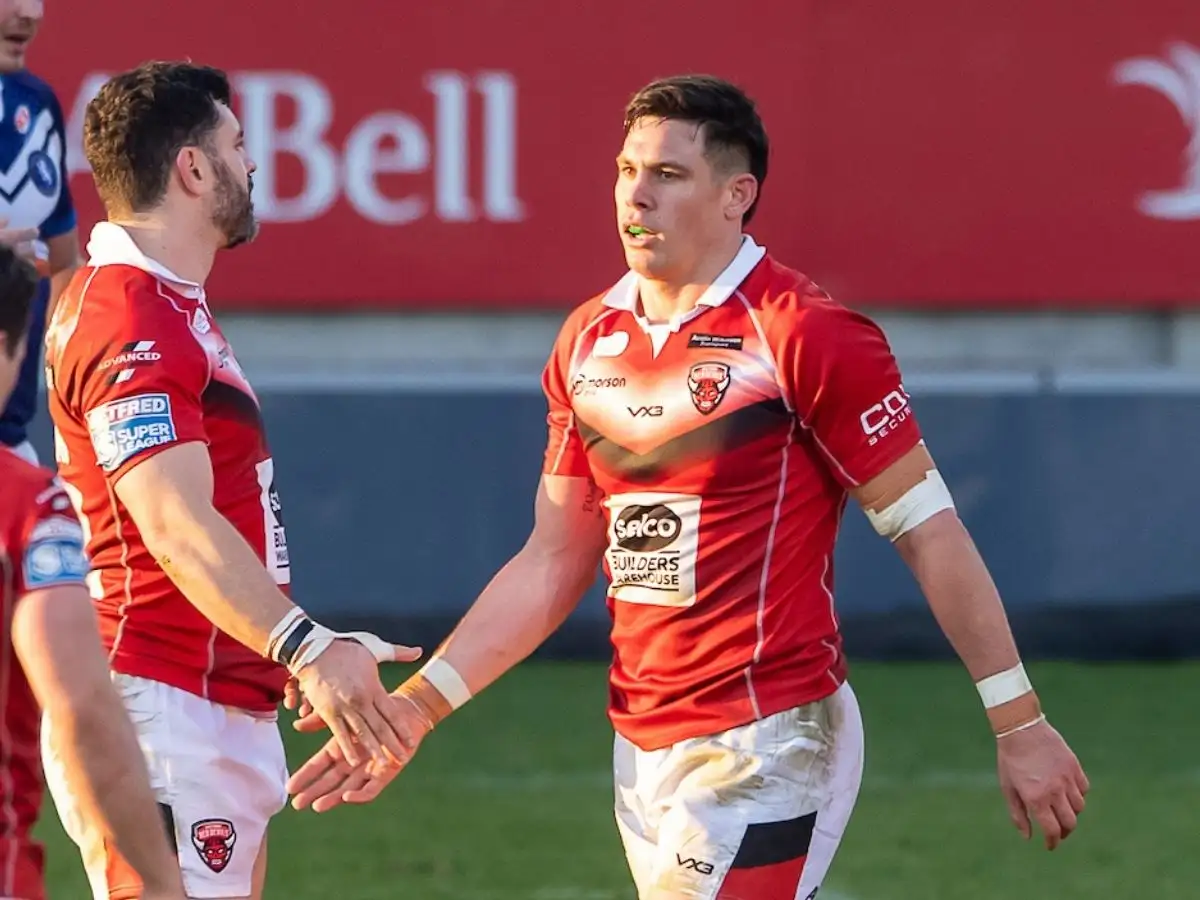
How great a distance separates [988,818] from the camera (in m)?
7.84

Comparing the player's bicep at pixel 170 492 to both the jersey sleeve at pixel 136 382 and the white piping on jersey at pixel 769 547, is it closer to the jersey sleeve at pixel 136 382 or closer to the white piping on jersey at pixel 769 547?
the jersey sleeve at pixel 136 382

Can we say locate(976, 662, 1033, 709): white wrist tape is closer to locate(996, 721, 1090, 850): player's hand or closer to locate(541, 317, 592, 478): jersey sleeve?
locate(996, 721, 1090, 850): player's hand

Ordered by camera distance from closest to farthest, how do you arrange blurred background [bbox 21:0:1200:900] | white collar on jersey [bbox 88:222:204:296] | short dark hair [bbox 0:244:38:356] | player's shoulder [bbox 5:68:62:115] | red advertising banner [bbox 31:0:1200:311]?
1. short dark hair [bbox 0:244:38:356]
2. white collar on jersey [bbox 88:222:204:296]
3. player's shoulder [bbox 5:68:62:115]
4. blurred background [bbox 21:0:1200:900]
5. red advertising banner [bbox 31:0:1200:311]

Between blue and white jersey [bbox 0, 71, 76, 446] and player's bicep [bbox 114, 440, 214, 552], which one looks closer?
player's bicep [bbox 114, 440, 214, 552]

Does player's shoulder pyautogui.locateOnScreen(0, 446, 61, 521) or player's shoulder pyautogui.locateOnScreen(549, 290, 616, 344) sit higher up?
player's shoulder pyautogui.locateOnScreen(0, 446, 61, 521)

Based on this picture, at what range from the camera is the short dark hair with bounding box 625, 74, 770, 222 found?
4551mm

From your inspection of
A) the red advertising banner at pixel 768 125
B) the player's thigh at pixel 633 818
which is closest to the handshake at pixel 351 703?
the player's thigh at pixel 633 818

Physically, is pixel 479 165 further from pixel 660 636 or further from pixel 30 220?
pixel 660 636

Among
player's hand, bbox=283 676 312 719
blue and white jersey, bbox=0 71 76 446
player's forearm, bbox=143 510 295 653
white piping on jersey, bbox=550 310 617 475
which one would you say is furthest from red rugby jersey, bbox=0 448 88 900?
blue and white jersey, bbox=0 71 76 446

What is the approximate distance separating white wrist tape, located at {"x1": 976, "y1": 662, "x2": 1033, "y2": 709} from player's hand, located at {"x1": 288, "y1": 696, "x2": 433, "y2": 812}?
3.79 feet

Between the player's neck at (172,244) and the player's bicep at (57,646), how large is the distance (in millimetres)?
1526

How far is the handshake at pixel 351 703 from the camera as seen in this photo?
4.28 m

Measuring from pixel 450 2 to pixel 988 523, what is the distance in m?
3.61

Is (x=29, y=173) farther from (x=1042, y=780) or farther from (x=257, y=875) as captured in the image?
(x=1042, y=780)
